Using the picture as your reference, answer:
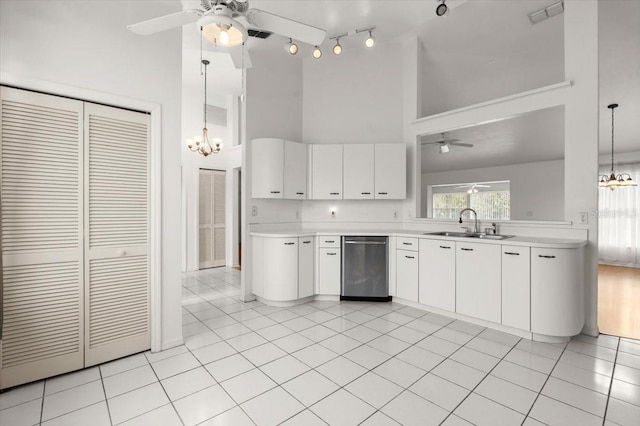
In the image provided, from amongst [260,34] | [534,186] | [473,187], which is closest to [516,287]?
[260,34]

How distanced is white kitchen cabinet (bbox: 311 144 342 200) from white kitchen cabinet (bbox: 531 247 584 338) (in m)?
2.46

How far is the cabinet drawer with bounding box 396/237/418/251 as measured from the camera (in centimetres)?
367

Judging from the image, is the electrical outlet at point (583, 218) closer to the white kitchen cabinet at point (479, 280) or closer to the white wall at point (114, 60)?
the white kitchen cabinet at point (479, 280)

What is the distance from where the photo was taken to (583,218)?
9.68 ft

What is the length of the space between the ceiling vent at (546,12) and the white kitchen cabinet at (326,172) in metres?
2.78

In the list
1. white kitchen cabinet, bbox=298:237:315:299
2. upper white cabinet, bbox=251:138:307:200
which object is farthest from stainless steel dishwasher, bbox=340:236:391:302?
upper white cabinet, bbox=251:138:307:200

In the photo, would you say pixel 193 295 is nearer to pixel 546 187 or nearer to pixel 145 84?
pixel 145 84

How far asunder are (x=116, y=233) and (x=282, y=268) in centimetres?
186

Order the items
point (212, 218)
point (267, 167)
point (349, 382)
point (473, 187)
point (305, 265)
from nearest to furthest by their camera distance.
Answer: point (349, 382) < point (305, 265) < point (267, 167) < point (212, 218) < point (473, 187)

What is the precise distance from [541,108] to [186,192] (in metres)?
5.85

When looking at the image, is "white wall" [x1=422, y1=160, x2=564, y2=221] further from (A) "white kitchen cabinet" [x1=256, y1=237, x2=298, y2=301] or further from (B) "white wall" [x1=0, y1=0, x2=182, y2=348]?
(B) "white wall" [x1=0, y1=0, x2=182, y2=348]

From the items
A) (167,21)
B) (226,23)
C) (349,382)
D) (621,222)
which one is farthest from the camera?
(621,222)

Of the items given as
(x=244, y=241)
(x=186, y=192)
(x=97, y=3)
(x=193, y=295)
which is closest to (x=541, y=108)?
(x=244, y=241)

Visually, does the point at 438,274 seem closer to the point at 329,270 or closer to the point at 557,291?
the point at 557,291
